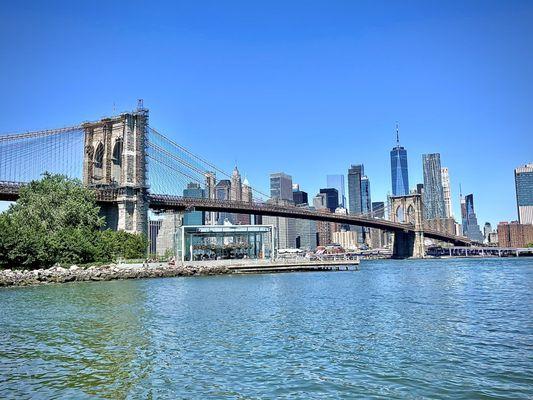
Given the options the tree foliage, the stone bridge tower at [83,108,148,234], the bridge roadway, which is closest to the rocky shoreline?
the tree foliage

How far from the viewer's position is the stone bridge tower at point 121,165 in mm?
56875

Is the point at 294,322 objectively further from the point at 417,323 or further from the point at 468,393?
the point at 468,393

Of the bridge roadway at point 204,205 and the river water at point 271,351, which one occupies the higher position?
the bridge roadway at point 204,205

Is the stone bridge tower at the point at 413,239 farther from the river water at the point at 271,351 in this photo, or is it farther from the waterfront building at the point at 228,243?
the river water at the point at 271,351

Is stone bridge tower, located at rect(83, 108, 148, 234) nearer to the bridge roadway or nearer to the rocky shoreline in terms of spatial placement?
the bridge roadway

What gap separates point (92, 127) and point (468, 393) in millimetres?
60869

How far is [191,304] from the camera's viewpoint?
21.4 m

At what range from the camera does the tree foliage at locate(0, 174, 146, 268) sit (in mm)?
41041

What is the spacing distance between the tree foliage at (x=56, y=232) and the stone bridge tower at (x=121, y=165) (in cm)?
368

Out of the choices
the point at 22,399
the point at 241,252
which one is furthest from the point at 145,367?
the point at 241,252

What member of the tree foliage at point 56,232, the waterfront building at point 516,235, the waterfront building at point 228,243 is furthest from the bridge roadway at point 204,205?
the waterfront building at point 516,235

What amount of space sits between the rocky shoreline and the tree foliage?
240cm

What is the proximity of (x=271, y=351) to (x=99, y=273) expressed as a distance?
32042mm

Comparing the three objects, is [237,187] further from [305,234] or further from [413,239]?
[305,234]
